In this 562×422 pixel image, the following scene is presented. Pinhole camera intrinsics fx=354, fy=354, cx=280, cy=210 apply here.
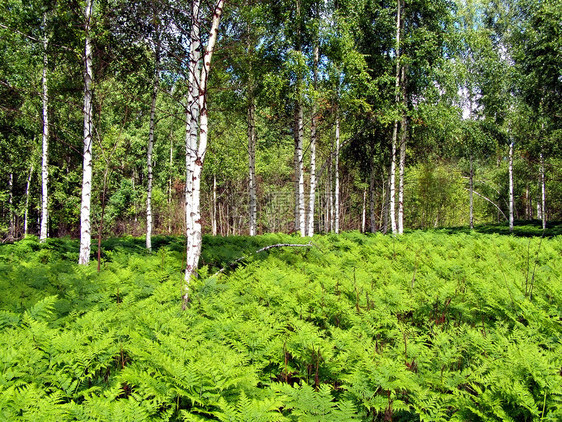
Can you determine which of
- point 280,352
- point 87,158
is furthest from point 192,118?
point 87,158

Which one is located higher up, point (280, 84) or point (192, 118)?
point (280, 84)

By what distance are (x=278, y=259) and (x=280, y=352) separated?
15.7 feet

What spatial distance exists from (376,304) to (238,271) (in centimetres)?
274

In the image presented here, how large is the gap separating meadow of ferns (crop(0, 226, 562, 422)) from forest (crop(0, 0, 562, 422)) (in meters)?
0.02

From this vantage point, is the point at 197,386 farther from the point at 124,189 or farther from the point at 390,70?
the point at 124,189

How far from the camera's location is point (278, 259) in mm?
8023

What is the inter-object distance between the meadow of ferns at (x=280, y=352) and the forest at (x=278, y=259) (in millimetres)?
24

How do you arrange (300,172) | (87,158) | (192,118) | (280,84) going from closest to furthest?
(192,118), (87,158), (280,84), (300,172)

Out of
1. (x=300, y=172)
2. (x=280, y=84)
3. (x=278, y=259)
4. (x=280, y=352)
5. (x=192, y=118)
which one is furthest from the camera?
(x=300, y=172)

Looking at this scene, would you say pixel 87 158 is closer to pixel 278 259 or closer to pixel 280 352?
pixel 278 259

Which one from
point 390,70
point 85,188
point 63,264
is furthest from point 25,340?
point 390,70

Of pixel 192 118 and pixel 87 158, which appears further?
pixel 87 158

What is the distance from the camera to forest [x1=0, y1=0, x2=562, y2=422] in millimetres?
2598

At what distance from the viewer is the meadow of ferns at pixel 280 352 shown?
Result: 240cm
